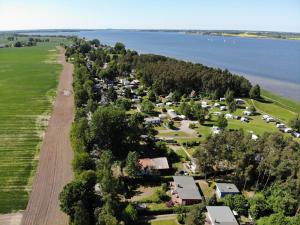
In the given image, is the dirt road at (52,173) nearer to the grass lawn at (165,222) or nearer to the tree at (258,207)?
the grass lawn at (165,222)

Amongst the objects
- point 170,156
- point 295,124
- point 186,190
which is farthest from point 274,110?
point 186,190

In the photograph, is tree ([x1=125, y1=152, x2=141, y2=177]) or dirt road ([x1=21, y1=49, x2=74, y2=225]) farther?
tree ([x1=125, y1=152, x2=141, y2=177])

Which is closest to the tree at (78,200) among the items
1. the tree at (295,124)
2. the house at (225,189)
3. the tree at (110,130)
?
the tree at (110,130)

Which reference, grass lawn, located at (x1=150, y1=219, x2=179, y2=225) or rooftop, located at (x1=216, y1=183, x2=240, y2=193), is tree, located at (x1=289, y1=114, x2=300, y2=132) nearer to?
rooftop, located at (x1=216, y1=183, x2=240, y2=193)

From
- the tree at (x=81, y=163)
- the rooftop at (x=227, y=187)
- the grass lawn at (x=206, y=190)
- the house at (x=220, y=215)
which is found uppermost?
the tree at (x=81, y=163)

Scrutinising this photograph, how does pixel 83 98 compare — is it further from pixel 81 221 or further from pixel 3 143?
pixel 81 221

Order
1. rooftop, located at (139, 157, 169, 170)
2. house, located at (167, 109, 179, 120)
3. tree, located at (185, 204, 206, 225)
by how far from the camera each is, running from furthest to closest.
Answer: house, located at (167, 109, 179, 120) → rooftop, located at (139, 157, 169, 170) → tree, located at (185, 204, 206, 225)

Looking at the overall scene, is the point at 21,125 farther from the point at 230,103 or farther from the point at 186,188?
the point at 230,103

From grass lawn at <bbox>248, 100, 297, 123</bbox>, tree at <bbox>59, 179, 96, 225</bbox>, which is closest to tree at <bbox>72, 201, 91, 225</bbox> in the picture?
tree at <bbox>59, 179, 96, 225</bbox>
